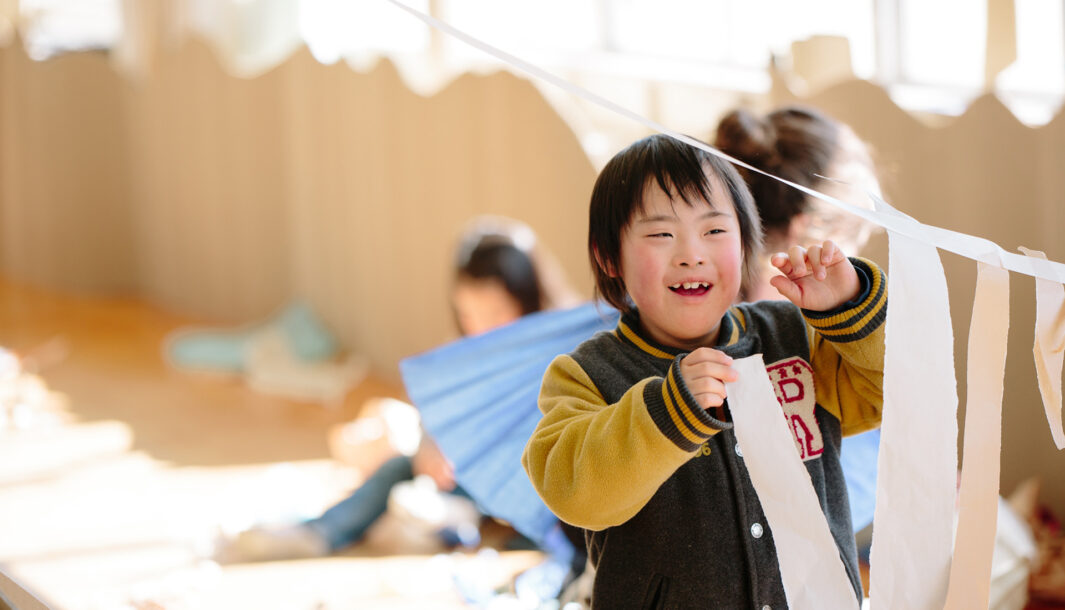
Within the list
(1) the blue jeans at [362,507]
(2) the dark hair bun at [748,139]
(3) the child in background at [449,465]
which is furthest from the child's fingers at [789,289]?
(1) the blue jeans at [362,507]

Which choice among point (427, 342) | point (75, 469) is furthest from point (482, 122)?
point (75, 469)

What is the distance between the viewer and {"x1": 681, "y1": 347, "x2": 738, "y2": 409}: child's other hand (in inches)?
26.6

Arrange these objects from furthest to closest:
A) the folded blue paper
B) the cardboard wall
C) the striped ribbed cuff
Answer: the cardboard wall → the folded blue paper → the striped ribbed cuff

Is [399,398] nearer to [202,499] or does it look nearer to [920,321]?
[202,499]

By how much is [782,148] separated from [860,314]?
0.33m

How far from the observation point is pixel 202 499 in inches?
83.5

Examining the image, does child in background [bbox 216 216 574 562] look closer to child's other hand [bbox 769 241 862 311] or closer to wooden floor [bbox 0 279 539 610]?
wooden floor [bbox 0 279 539 610]

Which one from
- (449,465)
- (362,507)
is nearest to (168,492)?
(362,507)

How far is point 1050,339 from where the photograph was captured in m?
0.77

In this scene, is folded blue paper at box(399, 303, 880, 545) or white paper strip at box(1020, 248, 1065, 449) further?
folded blue paper at box(399, 303, 880, 545)

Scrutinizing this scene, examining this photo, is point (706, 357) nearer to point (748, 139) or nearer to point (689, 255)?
point (689, 255)

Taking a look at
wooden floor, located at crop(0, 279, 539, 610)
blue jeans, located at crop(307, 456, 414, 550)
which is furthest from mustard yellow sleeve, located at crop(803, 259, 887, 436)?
blue jeans, located at crop(307, 456, 414, 550)

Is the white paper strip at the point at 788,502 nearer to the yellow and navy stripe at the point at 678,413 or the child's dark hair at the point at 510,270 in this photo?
the yellow and navy stripe at the point at 678,413

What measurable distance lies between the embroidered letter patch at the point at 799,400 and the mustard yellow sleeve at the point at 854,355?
2 centimetres
